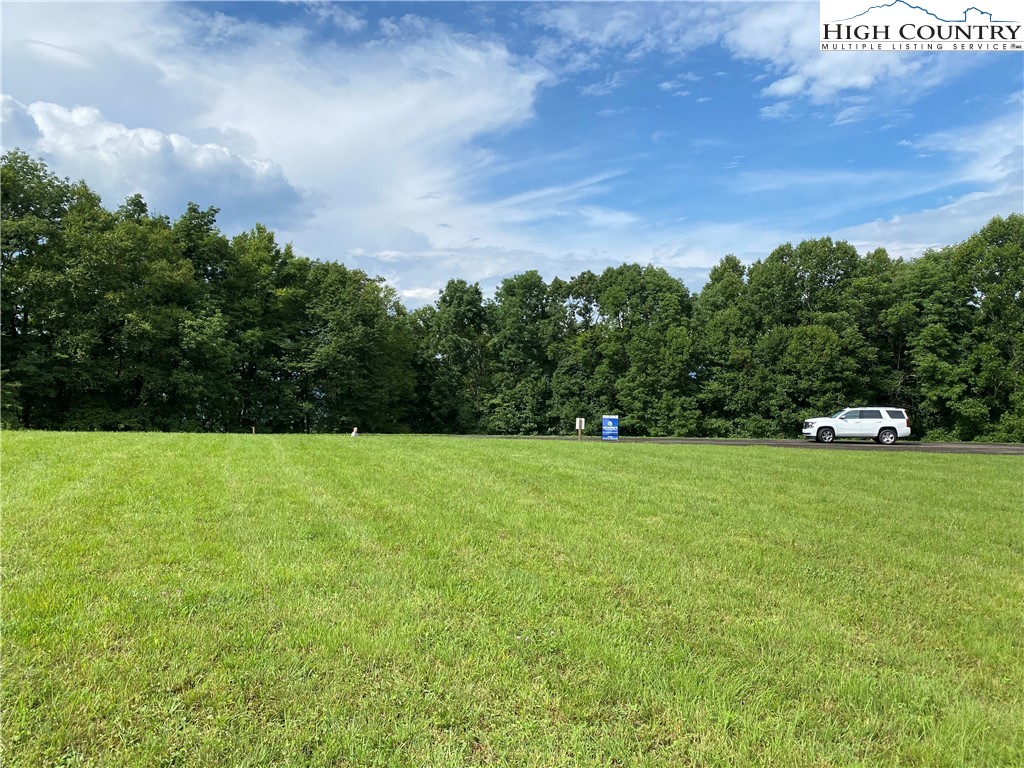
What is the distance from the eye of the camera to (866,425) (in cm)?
2728

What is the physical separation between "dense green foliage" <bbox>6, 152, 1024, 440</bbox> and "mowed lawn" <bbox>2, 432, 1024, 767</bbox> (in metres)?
25.8

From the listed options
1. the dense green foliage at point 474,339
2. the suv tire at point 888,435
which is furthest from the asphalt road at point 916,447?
the dense green foliage at point 474,339

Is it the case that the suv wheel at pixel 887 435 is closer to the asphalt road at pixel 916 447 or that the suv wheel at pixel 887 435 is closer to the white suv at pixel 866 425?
the white suv at pixel 866 425

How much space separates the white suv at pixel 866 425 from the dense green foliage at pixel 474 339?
12.2 metres

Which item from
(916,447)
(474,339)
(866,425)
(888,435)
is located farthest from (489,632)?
(474,339)

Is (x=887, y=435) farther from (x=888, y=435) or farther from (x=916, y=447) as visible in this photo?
(x=916, y=447)

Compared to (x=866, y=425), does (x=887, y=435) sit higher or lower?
lower

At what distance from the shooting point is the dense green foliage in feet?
95.3

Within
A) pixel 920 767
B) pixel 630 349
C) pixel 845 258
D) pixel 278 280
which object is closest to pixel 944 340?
pixel 845 258

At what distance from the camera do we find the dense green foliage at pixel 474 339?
95.3 ft

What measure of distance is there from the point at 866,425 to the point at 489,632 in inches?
1154

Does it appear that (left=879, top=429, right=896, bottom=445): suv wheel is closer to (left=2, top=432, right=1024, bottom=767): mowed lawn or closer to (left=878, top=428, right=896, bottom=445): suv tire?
(left=878, top=428, right=896, bottom=445): suv tire

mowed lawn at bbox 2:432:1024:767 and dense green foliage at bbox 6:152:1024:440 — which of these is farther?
dense green foliage at bbox 6:152:1024:440

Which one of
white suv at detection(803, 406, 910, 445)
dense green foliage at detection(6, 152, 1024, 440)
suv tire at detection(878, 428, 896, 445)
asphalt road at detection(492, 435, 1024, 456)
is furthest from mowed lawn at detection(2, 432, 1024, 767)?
dense green foliage at detection(6, 152, 1024, 440)
